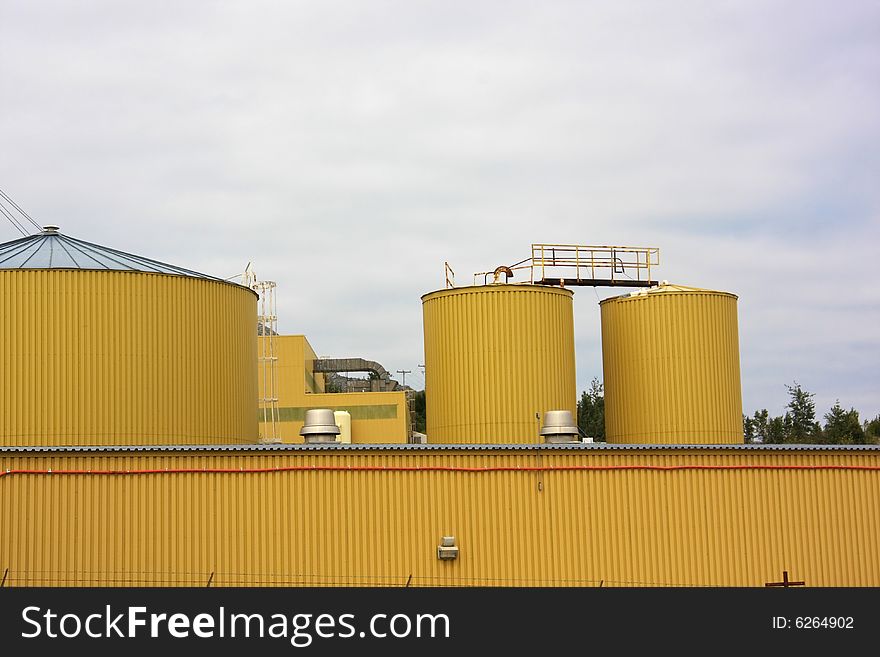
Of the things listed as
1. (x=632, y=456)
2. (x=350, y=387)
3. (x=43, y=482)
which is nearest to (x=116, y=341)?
(x=43, y=482)

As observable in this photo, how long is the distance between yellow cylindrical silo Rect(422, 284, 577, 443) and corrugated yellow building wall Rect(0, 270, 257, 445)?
20.1 ft

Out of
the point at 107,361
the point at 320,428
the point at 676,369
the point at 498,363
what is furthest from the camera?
the point at 676,369

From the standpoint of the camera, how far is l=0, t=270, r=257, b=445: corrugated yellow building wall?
1065 inches

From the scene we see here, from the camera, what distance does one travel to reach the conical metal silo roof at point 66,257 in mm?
28812

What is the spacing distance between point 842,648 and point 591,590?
4437 millimetres

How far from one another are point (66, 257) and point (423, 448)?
11782 millimetres

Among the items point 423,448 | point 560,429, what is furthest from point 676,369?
point 423,448

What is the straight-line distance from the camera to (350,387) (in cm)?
8312

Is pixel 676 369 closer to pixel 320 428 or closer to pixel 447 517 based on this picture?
pixel 447 517

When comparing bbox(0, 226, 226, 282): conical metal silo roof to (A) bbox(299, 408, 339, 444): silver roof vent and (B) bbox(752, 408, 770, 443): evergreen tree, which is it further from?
(B) bbox(752, 408, 770, 443): evergreen tree

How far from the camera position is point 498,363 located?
2995cm

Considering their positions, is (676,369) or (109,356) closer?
(109,356)

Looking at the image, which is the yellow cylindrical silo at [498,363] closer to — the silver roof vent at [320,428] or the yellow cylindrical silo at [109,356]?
the silver roof vent at [320,428]

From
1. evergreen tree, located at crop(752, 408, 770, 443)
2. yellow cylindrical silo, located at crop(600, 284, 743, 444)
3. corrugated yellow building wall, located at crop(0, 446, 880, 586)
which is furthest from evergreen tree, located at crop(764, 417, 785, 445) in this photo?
corrugated yellow building wall, located at crop(0, 446, 880, 586)
